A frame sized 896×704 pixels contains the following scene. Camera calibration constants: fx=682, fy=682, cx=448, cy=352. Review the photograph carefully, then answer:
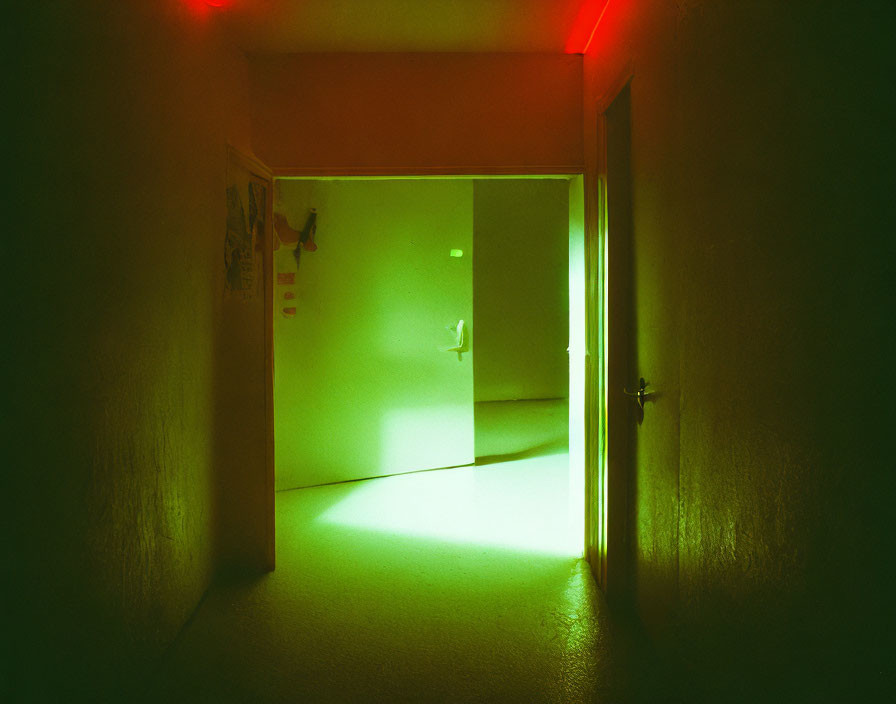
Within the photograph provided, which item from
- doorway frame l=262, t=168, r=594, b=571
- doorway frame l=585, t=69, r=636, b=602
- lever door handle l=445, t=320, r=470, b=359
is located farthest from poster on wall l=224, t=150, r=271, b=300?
lever door handle l=445, t=320, r=470, b=359

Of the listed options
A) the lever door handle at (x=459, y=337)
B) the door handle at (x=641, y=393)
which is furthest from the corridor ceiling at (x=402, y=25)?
the lever door handle at (x=459, y=337)

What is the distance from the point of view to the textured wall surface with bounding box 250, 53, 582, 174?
3096 mm

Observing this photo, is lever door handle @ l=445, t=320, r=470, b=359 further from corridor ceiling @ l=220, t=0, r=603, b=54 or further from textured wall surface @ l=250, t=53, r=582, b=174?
corridor ceiling @ l=220, t=0, r=603, b=54

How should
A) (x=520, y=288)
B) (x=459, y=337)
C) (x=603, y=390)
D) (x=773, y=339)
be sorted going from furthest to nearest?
(x=520, y=288), (x=459, y=337), (x=603, y=390), (x=773, y=339)

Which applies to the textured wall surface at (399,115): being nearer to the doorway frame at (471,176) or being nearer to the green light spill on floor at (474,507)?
the doorway frame at (471,176)

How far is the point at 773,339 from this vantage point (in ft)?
4.18

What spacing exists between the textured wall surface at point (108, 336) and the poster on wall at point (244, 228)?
14 centimetres

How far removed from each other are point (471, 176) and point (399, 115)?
43 centimetres

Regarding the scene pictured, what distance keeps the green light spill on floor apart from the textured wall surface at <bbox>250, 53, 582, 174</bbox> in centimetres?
181

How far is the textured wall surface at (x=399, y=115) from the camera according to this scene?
10.2 ft

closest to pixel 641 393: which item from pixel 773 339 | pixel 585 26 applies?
pixel 773 339

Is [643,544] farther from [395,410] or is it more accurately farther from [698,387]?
[395,410]

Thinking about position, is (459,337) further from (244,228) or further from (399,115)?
(244,228)

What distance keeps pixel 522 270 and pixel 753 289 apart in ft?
21.1
